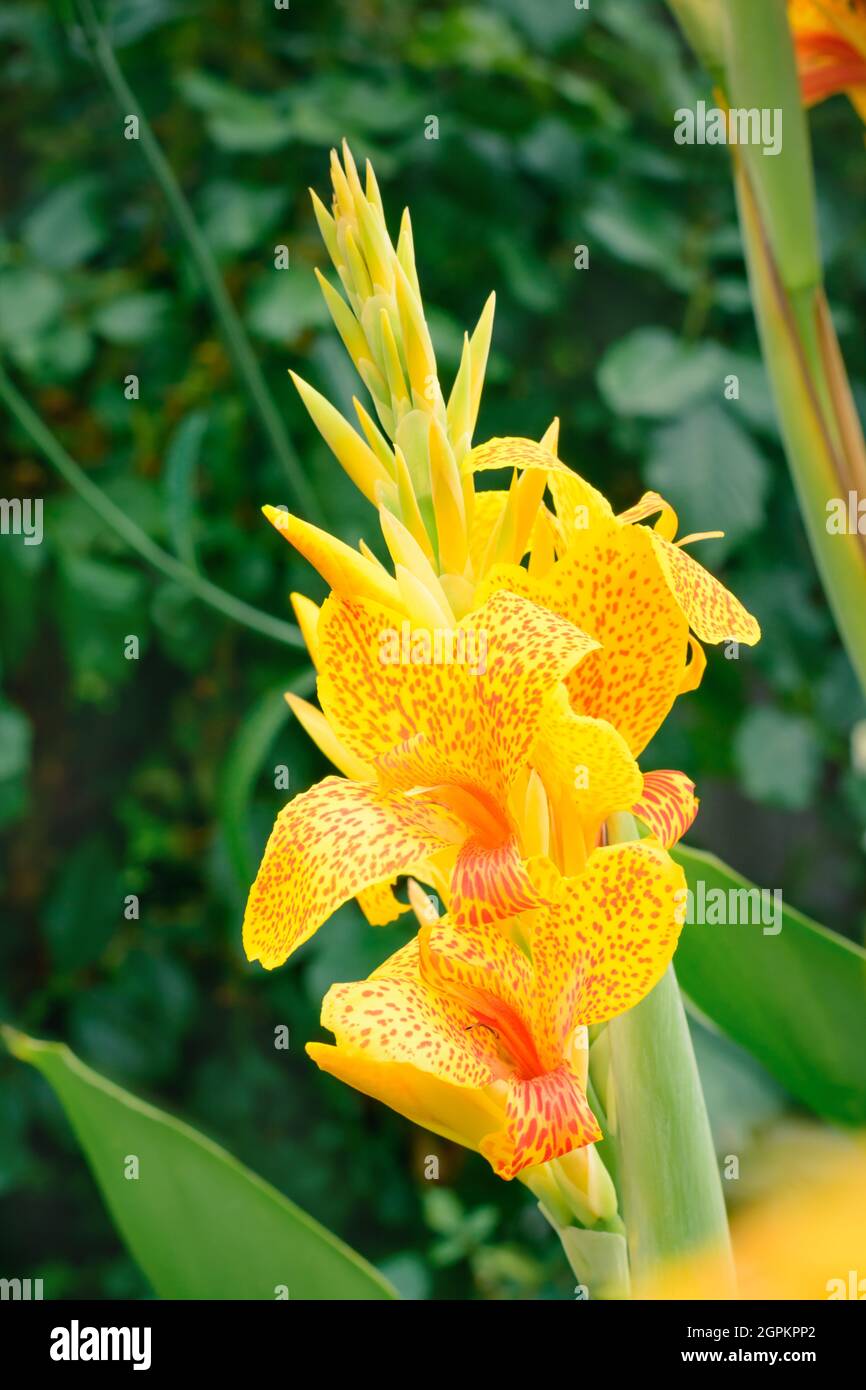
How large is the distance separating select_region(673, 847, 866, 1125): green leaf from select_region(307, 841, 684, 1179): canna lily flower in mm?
66

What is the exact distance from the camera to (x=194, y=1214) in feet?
0.74

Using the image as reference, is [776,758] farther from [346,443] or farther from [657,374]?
[346,443]

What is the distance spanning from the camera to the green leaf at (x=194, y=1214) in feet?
0.72

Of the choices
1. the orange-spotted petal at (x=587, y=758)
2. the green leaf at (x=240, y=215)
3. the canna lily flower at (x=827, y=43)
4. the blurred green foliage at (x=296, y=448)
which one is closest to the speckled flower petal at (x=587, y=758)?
the orange-spotted petal at (x=587, y=758)

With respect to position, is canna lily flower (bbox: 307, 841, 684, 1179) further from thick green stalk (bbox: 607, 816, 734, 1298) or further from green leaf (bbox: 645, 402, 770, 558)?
green leaf (bbox: 645, 402, 770, 558)

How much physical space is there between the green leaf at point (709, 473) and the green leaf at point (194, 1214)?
0.43 metres

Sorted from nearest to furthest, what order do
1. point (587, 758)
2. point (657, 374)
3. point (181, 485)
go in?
point (587, 758) → point (181, 485) → point (657, 374)

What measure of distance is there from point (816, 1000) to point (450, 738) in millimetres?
114

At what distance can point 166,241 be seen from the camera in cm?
71

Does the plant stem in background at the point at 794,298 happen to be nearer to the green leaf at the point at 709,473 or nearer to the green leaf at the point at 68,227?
the green leaf at the point at 709,473

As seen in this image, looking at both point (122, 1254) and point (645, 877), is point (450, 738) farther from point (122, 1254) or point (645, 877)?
point (122, 1254)

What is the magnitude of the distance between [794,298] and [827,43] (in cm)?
5

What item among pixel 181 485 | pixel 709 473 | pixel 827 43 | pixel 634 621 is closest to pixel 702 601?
pixel 634 621

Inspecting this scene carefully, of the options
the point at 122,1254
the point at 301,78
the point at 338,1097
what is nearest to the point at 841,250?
the point at 301,78
